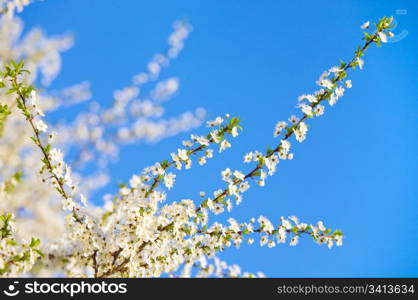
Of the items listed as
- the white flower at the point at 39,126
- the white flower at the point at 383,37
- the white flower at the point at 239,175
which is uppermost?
the white flower at the point at 383,37

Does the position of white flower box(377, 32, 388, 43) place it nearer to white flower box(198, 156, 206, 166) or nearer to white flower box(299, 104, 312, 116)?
Result: white flower box(299, 104, 312, 116)

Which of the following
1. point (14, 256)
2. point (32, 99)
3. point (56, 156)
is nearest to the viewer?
point (14, 256)

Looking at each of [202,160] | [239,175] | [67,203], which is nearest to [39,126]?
[67,203]

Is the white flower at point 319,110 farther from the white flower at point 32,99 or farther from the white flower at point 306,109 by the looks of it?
the white flower at point 32,99

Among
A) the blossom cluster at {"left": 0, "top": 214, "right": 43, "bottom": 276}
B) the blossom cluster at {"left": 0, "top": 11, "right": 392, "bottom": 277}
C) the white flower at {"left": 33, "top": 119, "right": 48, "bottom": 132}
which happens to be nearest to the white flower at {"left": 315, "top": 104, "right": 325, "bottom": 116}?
the blossom cluster at {"left": 0, "top": 11, "right": 392, "bottom": 277}

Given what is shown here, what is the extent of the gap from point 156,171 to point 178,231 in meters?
0.78

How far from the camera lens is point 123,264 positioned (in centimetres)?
488

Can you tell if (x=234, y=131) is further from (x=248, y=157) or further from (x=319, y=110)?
(x=319, y=110)

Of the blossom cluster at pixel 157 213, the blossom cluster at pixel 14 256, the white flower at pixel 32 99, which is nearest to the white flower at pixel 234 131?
the blossom cluster at pixel 157 213

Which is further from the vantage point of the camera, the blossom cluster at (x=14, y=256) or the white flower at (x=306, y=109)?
the white flower at (x=306, y=109)

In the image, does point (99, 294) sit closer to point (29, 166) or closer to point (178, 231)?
point (178, 231)

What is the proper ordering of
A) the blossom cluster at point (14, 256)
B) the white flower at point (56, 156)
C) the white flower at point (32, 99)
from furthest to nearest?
1. the white flower at point (56, 156)
2. the white flower at point (32, 99)
3. the blossom cluster at point (14, 256)

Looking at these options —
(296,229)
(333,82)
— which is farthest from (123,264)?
(333,82)

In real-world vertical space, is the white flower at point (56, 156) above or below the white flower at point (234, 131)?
below
